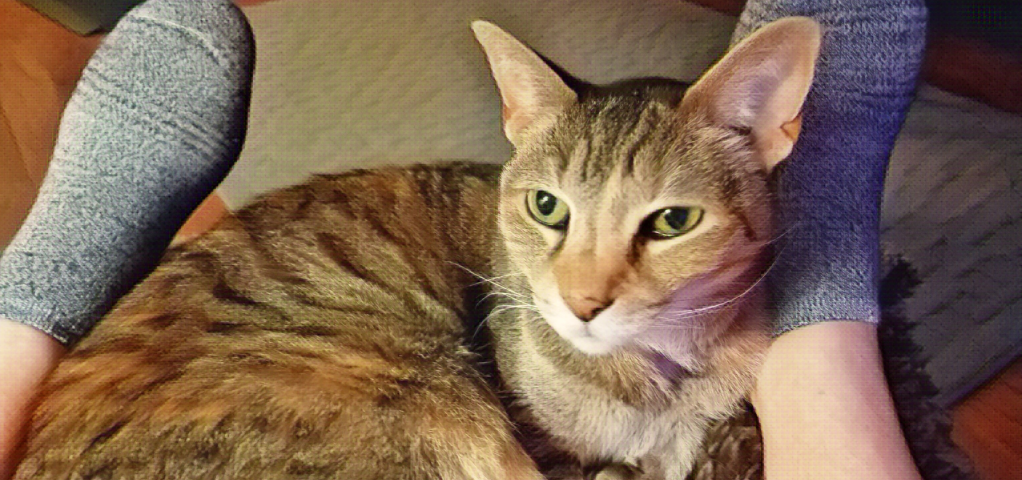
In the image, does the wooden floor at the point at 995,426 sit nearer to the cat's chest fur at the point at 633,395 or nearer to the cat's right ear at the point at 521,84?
the cat's chest fur at the point at 633,395

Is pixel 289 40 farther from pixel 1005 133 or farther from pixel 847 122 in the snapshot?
pixel 1005 133

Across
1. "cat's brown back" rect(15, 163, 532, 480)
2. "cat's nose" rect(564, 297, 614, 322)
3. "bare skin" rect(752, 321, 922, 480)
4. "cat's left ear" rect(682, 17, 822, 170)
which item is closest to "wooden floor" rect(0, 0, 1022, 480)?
"bare skin" rect(752, 321, 922, 480)

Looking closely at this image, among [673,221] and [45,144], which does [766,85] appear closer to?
[673,221]

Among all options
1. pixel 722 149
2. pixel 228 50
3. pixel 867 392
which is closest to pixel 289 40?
pixel 228 50

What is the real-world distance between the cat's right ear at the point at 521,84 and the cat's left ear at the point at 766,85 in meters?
0.13

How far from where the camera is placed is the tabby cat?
24.0 inches

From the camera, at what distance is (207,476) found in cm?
61

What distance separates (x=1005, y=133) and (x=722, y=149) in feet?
1.21

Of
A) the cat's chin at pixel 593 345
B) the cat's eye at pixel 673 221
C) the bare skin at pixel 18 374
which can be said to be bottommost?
the bare skin at pixel 18 374

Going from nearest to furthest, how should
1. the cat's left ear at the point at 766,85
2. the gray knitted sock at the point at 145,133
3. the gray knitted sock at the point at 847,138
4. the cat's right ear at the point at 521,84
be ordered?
the cat's left ear at the point at 766,85, the cat's right ear at the point at 521,84, the gray knitted sock at the point at 847,138, the gray knitted sock at the point at 145,133

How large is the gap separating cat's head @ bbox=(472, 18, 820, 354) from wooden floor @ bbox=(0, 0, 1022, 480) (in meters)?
0.35

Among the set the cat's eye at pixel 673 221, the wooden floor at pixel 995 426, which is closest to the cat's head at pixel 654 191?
the cat's eye at pixel 673 221

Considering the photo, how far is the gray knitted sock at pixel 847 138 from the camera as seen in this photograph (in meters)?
0.81

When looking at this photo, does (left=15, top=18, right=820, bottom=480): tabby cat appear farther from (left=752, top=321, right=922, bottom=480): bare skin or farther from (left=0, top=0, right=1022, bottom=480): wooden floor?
(left=0, top=0, right=1022, bottom=480): wooden floor
